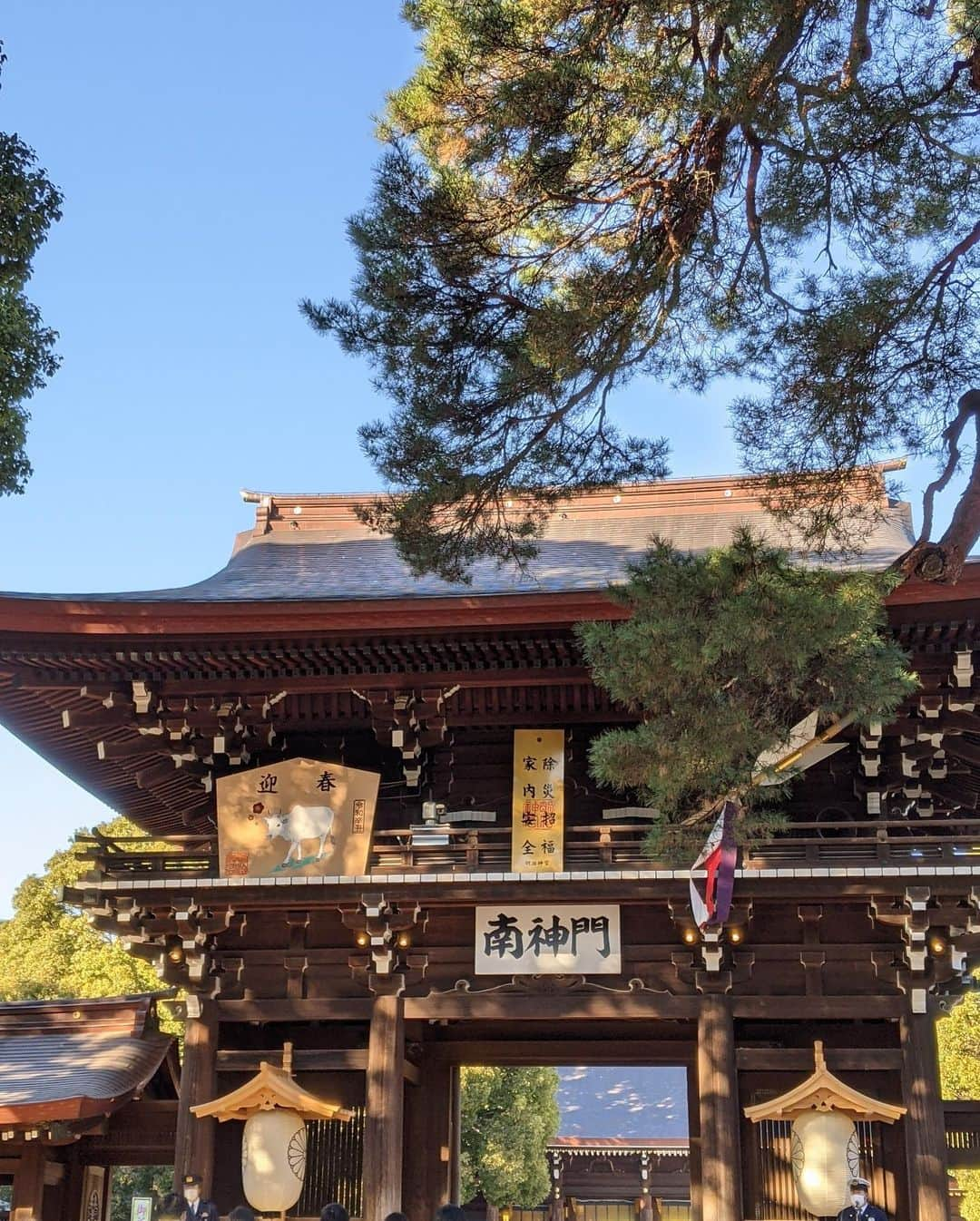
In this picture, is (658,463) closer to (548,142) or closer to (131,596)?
(548,142)

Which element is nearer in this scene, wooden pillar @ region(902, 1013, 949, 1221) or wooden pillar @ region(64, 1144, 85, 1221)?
wooden pillar @ region(902, 1013, 949, 1221)

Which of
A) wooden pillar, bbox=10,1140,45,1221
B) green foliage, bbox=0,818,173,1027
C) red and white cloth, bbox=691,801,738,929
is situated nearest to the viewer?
red and white cloth, bbox=691,801,738,929

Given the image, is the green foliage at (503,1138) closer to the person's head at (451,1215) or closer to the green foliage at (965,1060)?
the green foliage at (965,1060)

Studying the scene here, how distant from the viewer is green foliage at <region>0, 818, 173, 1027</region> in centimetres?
2212

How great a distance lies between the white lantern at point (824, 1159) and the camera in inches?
376

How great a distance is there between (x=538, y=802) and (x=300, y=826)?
6.23 feet

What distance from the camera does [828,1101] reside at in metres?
9.76

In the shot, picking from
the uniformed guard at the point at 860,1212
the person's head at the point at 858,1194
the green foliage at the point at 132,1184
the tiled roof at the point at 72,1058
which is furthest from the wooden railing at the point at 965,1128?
the green foliage at the point at 132,1184

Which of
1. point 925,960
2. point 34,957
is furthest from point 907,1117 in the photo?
point 34,957

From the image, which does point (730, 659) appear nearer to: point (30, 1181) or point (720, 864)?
point (720, 864)

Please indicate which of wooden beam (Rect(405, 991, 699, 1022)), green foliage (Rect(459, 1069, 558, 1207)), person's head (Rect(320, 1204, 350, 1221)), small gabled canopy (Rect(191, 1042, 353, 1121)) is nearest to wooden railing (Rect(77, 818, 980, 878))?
wooden beam (Rect(405, 991, 699, 1022))

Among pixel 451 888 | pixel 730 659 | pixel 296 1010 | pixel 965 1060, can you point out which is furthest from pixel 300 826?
pixel 965 1060

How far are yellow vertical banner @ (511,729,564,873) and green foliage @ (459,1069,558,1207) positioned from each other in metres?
14.9

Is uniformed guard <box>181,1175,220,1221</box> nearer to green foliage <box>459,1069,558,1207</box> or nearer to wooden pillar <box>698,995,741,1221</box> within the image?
wooden pillar <box>698,995,741,1221</box>
